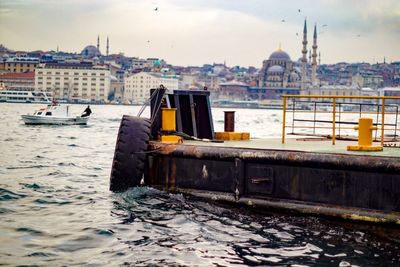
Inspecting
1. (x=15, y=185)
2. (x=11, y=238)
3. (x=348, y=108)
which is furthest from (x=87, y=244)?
(x=348, y=108)

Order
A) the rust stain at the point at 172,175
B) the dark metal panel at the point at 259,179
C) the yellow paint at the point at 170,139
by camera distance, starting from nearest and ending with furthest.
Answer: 1. the dark metal panel at the point at 259,179
2. the rust stain at the point at 172,175
3. the yellow paint at the point at 170,139

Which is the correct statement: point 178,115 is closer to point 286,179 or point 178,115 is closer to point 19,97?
point 286,179

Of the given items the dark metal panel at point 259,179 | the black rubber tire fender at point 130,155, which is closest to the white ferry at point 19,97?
the black rubber tire fender at point 130,155

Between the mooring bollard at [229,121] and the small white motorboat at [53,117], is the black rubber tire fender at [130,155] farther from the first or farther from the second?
the small white motorboat at [53,117]

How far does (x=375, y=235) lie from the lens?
934 centimetres

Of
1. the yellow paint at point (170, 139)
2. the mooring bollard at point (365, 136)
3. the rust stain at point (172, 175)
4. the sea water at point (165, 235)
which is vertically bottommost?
the sea water at point (165, 235)

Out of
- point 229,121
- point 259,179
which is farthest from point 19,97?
point 259,179

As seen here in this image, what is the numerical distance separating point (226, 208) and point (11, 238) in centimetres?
367

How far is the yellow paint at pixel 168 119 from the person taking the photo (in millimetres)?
12766

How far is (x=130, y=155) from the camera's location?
1199 centimetres

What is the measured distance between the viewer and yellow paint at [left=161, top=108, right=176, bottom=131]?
12766 mm

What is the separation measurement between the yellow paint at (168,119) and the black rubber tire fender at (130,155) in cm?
71

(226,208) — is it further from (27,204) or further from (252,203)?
(27,204)

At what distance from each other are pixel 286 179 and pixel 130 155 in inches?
127
